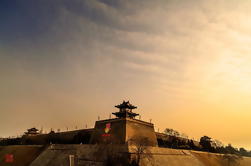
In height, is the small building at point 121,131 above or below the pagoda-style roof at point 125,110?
below

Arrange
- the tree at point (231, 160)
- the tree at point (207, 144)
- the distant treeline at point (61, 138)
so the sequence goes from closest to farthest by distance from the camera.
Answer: the distant treeline at point (61, 138) < the tree at point (231, 160) < the tree at point (207, 144)

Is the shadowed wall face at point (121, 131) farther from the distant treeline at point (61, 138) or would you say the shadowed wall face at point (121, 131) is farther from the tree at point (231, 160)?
the tree at point (231, 160)

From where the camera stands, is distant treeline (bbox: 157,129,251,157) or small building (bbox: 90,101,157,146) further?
distant treeline (bbox: 157,129,251,157)

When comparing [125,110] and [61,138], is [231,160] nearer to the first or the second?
[125,110]

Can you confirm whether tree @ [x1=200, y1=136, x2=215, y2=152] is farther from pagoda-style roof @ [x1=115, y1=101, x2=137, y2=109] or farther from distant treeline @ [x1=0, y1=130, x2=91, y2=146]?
distant treeline @ [x1=0, y1=130, x2=91, y2=146]

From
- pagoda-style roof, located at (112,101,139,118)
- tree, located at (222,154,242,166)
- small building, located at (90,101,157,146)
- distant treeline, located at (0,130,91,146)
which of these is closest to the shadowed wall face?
small building, located at (90,101,157,146)

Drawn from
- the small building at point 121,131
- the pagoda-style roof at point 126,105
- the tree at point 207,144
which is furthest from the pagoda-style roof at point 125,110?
the tree at point 207,144

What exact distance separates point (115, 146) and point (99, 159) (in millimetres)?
2532

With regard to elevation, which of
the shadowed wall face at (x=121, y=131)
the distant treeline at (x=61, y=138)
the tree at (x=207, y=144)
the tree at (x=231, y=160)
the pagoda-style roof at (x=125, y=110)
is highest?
the pagoda-style roof at (x=125, y=110)

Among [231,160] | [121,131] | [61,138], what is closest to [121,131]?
[121,131]

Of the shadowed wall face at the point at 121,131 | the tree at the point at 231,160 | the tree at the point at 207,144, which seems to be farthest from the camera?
the tree at the point at 207,144

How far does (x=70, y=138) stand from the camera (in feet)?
109

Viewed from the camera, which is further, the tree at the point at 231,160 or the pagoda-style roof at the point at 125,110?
the pagoda-style roof at the point at 125,110

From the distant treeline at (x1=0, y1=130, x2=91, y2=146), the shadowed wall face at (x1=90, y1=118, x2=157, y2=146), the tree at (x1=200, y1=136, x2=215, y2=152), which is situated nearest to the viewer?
the shadowed wall face at (x1=90, y1=118, x2=157, y2=146)
